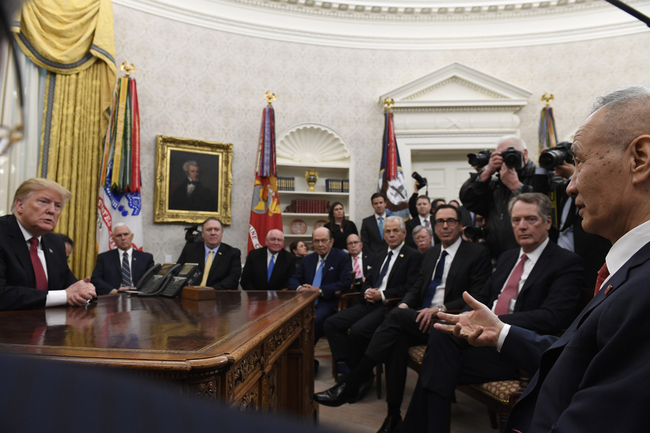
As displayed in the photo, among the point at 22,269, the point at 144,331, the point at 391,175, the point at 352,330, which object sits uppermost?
the point at 391,175

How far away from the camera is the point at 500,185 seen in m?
3.14

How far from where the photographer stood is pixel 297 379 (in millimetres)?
2564

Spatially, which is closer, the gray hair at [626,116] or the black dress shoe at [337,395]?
the gray hair at [626,116]

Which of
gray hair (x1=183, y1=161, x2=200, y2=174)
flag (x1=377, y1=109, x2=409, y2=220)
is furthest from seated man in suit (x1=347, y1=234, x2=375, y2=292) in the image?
gray hair (x1=183, y1=161, x2=200, y2=174)

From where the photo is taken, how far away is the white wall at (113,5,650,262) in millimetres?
6129

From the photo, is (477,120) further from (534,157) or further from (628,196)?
(628,196)

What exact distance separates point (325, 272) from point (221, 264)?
3.61ft

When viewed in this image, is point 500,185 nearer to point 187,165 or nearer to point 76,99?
point 187,165

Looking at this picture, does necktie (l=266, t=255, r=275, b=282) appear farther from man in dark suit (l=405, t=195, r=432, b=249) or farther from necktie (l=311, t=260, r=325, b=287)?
man in dark suit (l=405, t=195, r=432, b=249)

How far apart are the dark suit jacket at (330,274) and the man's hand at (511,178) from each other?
1.98 meters

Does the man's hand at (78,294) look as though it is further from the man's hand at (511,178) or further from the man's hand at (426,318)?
the man's hand at (511,178)

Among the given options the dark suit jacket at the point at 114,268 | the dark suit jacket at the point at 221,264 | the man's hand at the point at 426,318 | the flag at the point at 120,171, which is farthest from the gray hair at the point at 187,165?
the man's hand at the point at 426,318

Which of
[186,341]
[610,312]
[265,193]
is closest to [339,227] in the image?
[265,193]

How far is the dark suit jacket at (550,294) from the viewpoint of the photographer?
7.34 feet
